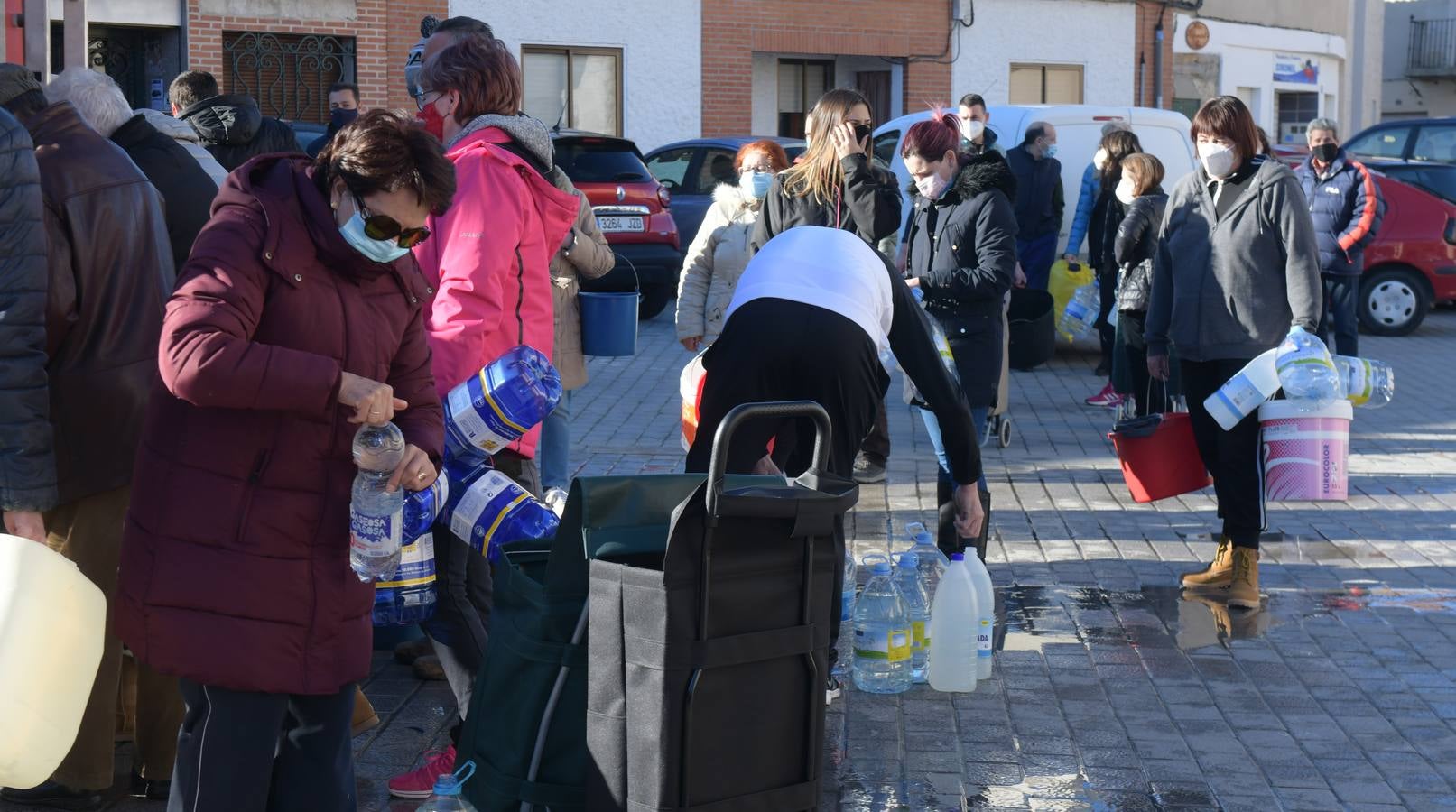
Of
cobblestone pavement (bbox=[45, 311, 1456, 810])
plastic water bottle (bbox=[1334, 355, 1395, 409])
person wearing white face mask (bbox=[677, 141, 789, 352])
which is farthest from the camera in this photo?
person wearing white face mask (bbox=[677, 141, 789, 352])

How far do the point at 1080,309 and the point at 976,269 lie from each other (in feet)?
17.3

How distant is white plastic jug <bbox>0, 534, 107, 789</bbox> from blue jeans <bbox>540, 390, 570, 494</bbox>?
2958 millimetres

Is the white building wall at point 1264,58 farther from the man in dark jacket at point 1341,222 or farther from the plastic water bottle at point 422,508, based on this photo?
the plastic water bottle at point 422,508

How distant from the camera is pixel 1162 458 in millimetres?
6637

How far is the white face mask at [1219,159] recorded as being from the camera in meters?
6.30

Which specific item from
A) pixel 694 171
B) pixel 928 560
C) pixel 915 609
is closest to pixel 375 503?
pixel 915 609

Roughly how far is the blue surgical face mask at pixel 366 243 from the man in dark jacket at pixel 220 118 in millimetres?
3476

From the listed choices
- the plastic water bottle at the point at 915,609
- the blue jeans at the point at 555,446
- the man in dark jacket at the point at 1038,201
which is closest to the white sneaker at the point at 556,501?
the plastic water bottle at the point at 915,609

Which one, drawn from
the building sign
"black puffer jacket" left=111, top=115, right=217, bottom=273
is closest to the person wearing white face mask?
"black puffer jacket" left=111, top=115, right=217, bottom=273

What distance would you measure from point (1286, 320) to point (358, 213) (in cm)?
426

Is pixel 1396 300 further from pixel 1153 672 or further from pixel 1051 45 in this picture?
pixel 1153 672

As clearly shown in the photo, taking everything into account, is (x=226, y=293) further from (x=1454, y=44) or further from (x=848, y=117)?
(x=1454, y=44)

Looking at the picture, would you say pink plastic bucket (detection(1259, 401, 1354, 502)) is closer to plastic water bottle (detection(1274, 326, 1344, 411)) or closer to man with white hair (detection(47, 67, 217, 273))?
plastic water bottle (detection(1274, 326, 1344, 411))

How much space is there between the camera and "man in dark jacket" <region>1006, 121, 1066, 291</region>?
12.2m
